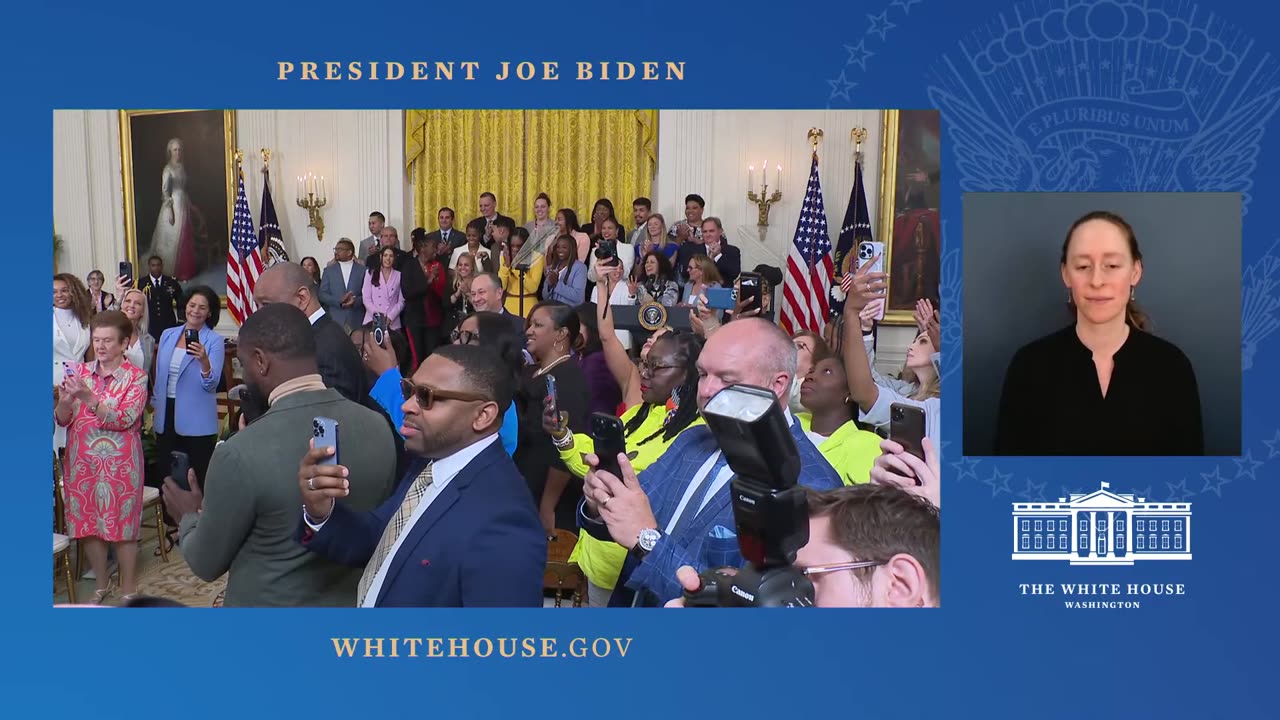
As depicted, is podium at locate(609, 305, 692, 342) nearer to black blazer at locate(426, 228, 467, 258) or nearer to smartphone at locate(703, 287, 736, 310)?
smartphone at locate(703, 287, 736, 310)

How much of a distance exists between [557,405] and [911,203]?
1.64 m

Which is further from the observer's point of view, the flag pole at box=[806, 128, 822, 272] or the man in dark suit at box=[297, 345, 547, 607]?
the flag pole at box=[806, 128, 822, 272]

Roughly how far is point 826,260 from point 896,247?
28cm

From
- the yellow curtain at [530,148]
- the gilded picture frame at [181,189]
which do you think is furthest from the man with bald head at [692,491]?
the gilded picture frame at [181,189]

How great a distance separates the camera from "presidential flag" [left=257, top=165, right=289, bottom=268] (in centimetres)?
498

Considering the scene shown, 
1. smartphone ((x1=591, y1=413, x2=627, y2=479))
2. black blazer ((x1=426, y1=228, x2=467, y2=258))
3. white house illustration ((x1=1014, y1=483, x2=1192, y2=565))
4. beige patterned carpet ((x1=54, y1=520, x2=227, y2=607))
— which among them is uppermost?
black blazer ((x1=426, y1=228, x2=467, y2=258))

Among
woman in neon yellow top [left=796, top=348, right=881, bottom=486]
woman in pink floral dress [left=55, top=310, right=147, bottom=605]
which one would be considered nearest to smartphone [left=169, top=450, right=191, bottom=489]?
woman in pink floral dress [left=55, top=310, right=147, bottom=605]

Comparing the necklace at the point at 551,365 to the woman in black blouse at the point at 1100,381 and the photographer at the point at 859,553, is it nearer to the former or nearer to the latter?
the photographer at the point at 859,553

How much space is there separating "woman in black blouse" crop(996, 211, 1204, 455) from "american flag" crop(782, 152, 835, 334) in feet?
2.70

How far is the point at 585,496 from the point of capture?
4887mm

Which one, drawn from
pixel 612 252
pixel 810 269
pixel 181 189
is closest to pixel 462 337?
pixel 612 252

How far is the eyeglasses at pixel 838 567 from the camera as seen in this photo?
13.1 ft

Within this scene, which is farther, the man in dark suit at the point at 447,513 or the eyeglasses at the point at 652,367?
the eyeglasses at the point at 652,367

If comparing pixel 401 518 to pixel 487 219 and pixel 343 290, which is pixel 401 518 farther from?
pixel 487 219
